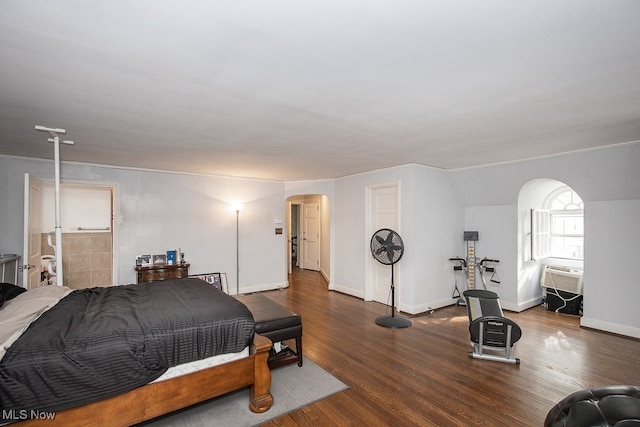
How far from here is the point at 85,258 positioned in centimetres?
548

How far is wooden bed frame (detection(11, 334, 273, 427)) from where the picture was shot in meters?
1.82

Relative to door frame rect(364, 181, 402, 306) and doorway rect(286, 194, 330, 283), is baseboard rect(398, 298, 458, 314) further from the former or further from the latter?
doorway rect(286, 194, 330, 283)

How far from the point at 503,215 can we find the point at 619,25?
4.05 m

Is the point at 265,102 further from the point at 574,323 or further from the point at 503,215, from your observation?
the point at 574,323

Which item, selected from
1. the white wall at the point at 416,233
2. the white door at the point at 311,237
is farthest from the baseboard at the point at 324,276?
the white wall at the point at 416,233

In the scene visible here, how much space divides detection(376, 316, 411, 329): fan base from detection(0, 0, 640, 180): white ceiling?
238 centimetres

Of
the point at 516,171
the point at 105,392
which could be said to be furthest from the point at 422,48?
the point at 516,171

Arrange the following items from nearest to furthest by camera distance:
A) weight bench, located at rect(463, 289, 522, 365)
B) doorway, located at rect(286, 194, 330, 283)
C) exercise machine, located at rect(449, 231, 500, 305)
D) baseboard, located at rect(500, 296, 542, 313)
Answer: weight bench, located at rect(463, 289, 522, 365)
baseboard, located at rect(500, 296, 542, 313)
exercise machine, located at rect(449, 231, 500, 305)
doorway, located at rect(286, 194, 330, 283)

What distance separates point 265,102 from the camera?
228 centimetres

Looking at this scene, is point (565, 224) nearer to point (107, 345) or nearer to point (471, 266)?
point (471, 266)

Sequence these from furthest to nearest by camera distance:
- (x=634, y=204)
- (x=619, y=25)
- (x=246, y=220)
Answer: (x=246, y=220) < (x=634, y=204) < (x=619, y=25)

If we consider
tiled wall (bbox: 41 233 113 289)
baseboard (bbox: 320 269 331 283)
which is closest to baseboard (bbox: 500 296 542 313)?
baseboard (bbox: 320 269 331 283)

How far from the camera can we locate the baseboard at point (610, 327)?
3750 millimetres

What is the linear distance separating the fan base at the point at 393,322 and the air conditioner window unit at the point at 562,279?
2585mm
